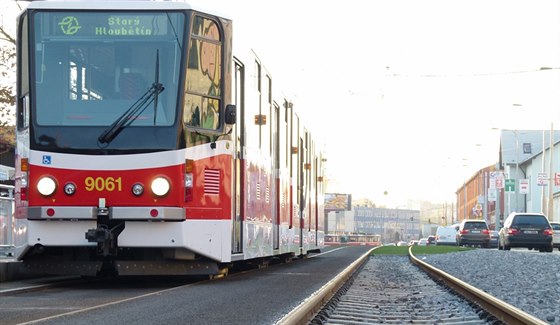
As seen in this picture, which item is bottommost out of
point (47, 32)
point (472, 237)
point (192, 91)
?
point (472, 237)

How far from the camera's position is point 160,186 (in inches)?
482

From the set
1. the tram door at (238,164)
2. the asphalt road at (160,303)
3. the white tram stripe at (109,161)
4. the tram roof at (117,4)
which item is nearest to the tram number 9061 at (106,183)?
the white tram stripe at (109,161)

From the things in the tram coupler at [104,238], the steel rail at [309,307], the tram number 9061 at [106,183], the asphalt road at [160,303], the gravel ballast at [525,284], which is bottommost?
the gravel ballast at [525,284]

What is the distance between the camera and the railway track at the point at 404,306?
28.6 feet

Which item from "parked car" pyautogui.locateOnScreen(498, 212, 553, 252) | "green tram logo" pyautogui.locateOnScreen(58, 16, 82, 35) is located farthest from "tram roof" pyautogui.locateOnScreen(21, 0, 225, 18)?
"parked car" pyautogui.locateOnScreen(498, 212, 553, 252)

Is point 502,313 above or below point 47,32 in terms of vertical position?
below

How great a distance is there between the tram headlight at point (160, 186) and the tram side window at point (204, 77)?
86cm

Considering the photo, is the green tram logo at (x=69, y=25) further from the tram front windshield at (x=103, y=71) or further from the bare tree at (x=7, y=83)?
the bare tree at (x=7, y=83)

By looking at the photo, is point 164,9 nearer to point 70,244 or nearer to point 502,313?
point 70,244

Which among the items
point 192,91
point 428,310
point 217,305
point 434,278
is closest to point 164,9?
point 192,91

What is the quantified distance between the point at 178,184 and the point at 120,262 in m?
1.29

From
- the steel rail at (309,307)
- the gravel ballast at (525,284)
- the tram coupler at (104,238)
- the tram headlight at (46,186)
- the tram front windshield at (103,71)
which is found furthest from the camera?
the tram front windshield at (103,71)

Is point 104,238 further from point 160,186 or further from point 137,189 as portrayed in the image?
point 160,186

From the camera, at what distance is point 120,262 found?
12.4 meters
